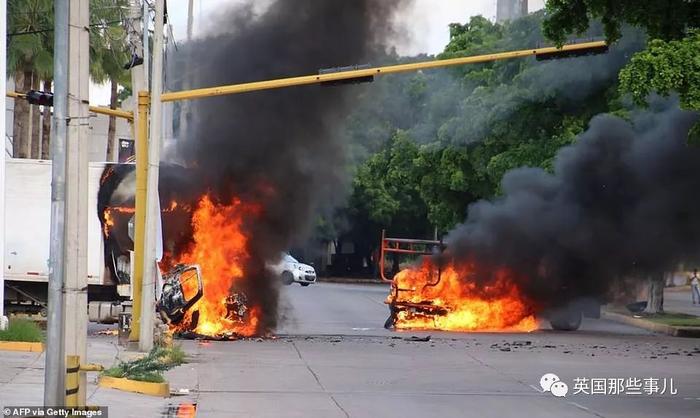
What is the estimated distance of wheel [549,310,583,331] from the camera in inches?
1124

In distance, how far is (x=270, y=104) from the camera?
26266 mm

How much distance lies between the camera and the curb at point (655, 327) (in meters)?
28.0

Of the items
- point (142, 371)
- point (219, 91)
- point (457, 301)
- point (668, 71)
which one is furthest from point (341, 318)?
point (668, 71)

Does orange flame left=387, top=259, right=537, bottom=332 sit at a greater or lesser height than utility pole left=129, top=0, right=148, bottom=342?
lesser

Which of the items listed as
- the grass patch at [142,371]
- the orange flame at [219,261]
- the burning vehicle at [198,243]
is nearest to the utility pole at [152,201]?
the grass patch at [142,371]

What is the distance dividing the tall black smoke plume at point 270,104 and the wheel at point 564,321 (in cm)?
697

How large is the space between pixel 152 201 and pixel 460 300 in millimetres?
9872

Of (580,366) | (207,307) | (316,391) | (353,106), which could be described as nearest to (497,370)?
(580,366)

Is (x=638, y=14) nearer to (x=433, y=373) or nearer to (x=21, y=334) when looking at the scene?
(x=433, y=373)

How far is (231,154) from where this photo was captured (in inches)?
1022

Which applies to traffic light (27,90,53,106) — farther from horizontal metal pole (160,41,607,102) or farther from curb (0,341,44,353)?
curb (0,341,44,353)

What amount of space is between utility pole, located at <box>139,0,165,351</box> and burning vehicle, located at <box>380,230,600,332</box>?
8196 mm

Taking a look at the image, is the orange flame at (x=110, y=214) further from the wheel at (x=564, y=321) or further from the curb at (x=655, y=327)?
the curb at (x=655, y=327)

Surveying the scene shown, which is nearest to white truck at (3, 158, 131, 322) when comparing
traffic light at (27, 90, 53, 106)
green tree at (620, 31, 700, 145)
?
traffic light at (27, 90, 53, 106)
